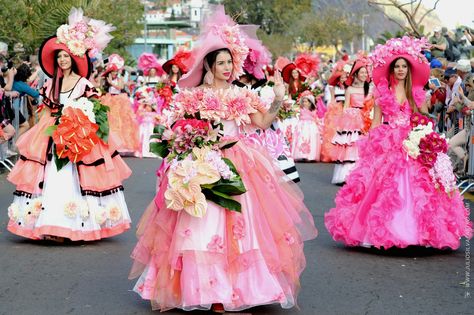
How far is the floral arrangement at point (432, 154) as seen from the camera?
1025cm

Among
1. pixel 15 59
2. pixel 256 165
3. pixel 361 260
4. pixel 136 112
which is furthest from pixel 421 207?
pixel 136 112

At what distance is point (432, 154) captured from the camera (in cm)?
1027

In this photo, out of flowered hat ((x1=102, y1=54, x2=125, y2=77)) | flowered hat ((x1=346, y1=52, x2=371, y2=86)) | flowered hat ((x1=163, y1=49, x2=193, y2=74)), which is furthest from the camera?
flowered hat ((x1=102, y1=54, x2=125, y2=77))

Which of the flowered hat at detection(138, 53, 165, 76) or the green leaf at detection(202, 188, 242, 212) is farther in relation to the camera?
the flowered hat at detection(138, 53, 165, 76)

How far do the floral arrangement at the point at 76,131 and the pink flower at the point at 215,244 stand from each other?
380cm

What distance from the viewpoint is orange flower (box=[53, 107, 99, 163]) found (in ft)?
35.1

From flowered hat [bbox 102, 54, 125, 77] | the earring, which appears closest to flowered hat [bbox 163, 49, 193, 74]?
flowered hat [bbox 102, 54, 125, 77]

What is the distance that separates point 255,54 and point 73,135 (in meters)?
2.38

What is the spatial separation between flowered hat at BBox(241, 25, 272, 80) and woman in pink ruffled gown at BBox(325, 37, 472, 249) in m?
1.35

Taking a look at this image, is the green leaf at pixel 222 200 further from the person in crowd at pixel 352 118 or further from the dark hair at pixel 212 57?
the person in crowd at pixel 352 118

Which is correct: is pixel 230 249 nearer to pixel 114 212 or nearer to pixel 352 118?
pixel 114 212

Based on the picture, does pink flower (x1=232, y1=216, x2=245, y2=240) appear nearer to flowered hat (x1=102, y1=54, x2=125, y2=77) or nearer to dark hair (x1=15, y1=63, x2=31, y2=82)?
dark hair (x1=15, y1=63, x2=31, y2=82)

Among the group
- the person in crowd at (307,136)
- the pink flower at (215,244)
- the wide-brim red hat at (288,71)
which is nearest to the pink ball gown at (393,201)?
the pink flower at (215,244)

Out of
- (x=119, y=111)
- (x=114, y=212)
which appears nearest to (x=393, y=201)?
(x=114, y=212)
